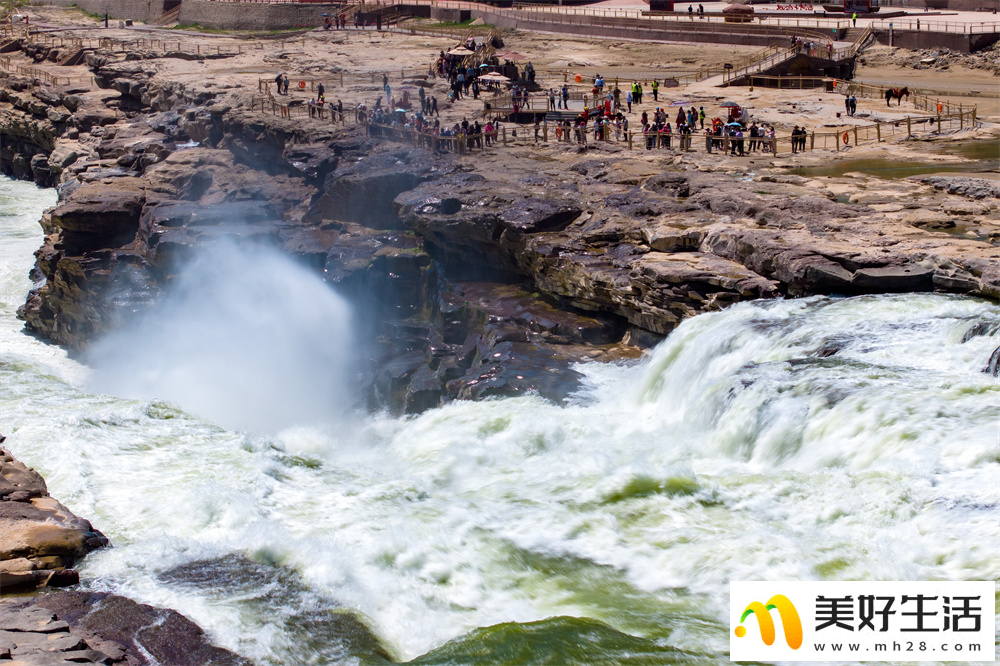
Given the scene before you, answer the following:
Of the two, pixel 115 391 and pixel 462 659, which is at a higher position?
pixel 462 659

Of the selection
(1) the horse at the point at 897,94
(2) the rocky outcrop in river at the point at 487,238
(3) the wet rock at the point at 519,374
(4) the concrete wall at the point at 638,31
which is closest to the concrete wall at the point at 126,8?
(4) the concrete wall at the point at 638,31

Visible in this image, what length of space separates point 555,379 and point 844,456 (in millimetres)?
6161

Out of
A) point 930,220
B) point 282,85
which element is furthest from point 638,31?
point 930,220

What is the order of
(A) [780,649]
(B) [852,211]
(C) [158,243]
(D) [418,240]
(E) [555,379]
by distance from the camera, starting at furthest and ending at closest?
(C) [158,243]
(D) [418,240]
(B) [852,211]
(E) [555,379]
(A) [780,649]

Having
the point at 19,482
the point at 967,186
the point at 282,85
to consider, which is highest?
the point at 282,85

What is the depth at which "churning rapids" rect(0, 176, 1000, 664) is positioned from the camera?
9391mm

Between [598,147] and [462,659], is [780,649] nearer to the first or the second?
[462,659]

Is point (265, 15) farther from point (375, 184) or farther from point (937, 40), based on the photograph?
point (375, 184)

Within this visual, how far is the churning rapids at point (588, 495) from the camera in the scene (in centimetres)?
939

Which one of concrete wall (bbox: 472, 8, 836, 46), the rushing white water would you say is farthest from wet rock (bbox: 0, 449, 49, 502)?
concrete wall (bbox: 472, 8, 836, 46)

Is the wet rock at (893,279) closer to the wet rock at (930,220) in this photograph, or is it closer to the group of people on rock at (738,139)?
the wet rock at (930,220)

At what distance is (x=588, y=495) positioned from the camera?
38.9 ft

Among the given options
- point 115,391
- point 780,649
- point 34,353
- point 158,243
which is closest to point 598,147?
point 158,243

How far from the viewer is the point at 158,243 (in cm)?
2566
